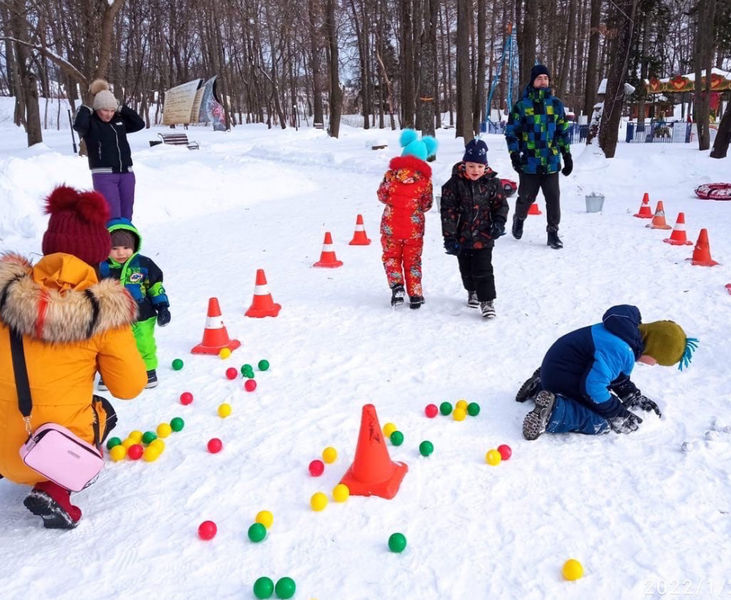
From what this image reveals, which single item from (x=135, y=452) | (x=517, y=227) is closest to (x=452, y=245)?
(x=517, y=227)

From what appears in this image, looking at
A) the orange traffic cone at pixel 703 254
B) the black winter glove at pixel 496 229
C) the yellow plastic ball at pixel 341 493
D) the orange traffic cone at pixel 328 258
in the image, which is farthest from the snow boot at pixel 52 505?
the orange traffic cone at pixel 703 254

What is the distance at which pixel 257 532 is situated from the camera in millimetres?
2795

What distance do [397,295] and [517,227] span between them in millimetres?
3272

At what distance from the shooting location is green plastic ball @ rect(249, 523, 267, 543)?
279cm

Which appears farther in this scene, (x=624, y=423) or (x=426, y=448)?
(x=624, y=423)

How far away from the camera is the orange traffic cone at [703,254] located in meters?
7.12

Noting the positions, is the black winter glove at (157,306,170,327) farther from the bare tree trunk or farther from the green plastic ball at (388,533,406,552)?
the bare tree trunk

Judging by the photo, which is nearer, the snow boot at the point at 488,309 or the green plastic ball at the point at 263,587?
the green plastic ball at the point at 263,587

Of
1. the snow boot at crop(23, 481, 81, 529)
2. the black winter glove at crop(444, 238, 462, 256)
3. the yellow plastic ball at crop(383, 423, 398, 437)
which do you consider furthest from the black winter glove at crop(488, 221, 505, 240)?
the snow boot at crop(23, 481, 81, 529)

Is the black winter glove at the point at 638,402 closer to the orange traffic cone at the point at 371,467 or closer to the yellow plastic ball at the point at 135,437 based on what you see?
the orange traffic cone at the point at 371,467

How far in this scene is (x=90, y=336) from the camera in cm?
282

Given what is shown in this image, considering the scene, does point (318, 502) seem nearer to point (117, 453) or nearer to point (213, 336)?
point (117, 453)

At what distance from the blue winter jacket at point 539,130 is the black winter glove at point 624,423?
492cm

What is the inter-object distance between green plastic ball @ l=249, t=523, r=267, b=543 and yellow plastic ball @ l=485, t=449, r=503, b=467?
1310 mm
